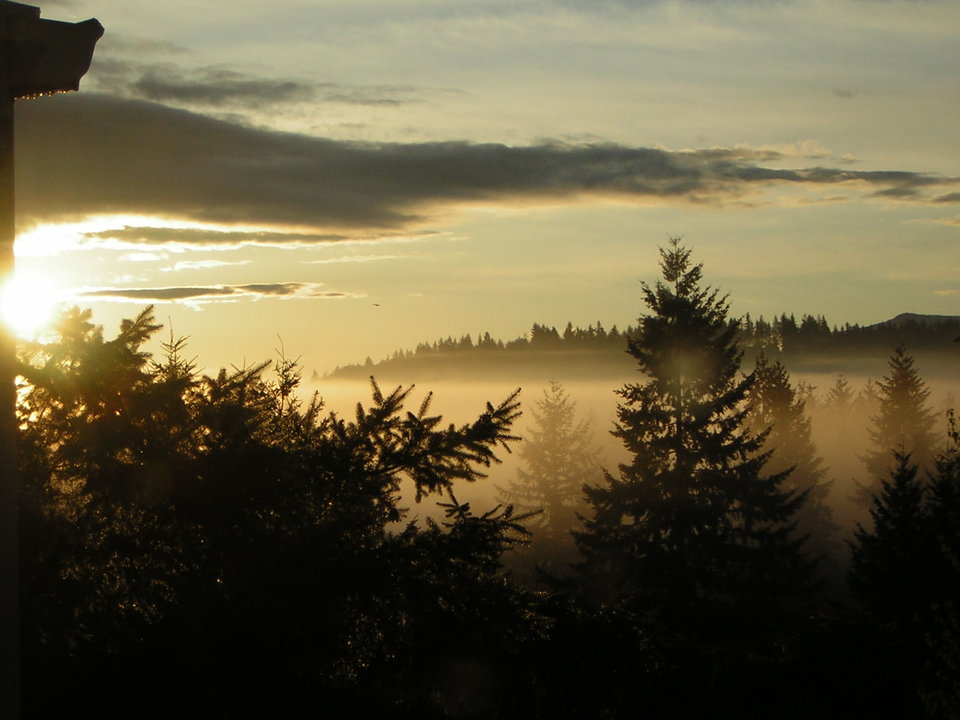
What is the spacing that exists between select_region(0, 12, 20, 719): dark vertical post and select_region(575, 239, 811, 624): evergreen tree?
2760 centimetres

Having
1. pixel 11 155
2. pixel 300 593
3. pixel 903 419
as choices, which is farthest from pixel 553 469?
pixel 11 155

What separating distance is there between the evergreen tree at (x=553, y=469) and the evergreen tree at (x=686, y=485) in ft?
94.3

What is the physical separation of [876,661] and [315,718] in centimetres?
524

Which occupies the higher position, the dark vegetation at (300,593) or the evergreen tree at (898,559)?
the dark vegetation at (300,593)

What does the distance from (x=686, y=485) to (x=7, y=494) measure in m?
30.3

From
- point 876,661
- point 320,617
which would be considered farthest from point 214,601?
point 876,661

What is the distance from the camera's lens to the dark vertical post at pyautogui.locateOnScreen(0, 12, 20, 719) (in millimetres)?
2561

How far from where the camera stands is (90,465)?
6.74m

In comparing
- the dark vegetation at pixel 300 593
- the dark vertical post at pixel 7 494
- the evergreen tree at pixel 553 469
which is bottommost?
the evergreen tree at pixel 553 469

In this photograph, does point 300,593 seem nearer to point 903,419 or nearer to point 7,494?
point 7,494

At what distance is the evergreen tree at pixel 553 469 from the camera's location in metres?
64.7

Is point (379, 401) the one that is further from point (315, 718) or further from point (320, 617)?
point (315, 718)

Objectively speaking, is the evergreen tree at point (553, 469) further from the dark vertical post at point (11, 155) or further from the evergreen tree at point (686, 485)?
the dark vertical post at point (11, 155)

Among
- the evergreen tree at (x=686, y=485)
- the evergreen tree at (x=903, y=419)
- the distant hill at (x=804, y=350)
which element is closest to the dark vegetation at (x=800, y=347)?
the distant hill at (x=804, y=350)
